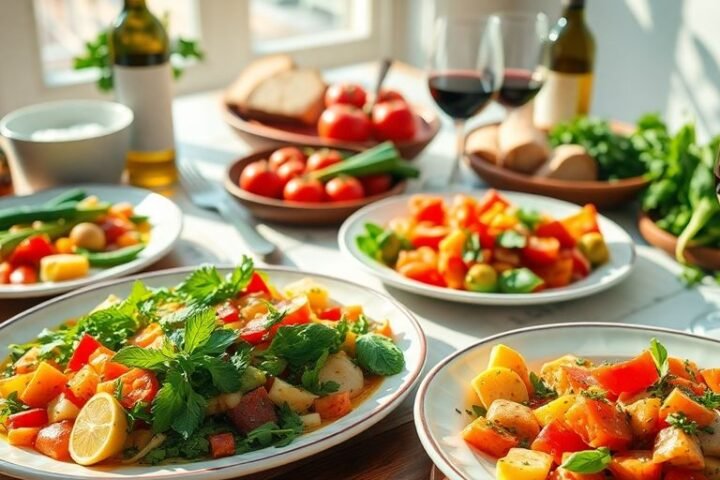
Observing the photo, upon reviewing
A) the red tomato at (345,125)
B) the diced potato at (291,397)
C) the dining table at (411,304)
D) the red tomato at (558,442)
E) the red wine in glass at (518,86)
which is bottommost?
the dining table at (411,304)

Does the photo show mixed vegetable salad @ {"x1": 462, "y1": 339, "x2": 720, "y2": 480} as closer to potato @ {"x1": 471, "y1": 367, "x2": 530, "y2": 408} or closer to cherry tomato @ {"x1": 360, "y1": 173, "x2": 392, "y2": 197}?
potato @ {"x1": 471, "y1": 367, "x2": 530, "y2": 408}

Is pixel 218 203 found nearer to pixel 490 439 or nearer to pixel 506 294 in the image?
pixel 506 294

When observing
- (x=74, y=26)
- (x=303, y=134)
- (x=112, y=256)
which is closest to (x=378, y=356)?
(x=112, y=256)

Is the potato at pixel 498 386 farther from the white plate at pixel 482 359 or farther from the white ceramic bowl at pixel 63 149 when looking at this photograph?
the white ceramic bowl at pixel 63 149

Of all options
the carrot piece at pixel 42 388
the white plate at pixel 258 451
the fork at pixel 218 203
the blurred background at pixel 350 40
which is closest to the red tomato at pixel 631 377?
the white plate at pixel 258 451

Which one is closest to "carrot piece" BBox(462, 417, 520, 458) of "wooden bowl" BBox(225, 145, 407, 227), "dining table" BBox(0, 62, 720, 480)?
"dining table" BBox(0, 62, 720, 480)

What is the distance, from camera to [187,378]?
1.00m

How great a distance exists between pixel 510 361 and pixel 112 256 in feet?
2.65

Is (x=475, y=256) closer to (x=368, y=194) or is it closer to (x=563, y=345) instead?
(x=563, y=345)

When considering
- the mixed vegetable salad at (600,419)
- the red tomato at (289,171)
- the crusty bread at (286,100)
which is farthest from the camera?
the crusty bread at (286,100)

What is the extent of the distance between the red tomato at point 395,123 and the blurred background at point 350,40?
129cm

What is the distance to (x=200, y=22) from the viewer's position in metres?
3.23

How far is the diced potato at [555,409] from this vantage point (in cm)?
97

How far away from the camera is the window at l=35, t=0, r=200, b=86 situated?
2.98 m
